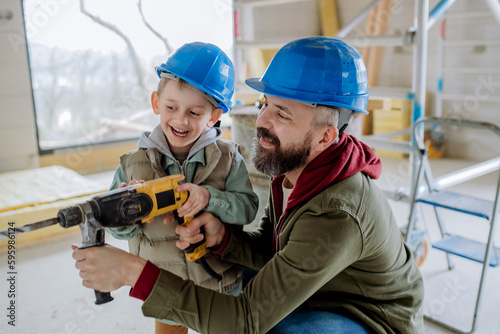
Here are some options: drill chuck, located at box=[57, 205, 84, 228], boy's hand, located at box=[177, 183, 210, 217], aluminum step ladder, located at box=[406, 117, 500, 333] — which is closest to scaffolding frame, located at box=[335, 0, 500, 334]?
aluminum step ladder, located at box=[406, 117, 500, 333]

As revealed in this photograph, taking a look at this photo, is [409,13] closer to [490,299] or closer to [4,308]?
[490,299]

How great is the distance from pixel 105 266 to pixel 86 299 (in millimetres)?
1697

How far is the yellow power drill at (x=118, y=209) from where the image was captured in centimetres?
116

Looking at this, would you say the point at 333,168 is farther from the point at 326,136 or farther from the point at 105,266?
the point at 105,266

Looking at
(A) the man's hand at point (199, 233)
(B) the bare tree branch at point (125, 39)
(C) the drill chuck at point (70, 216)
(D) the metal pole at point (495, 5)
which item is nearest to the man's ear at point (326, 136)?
(A) the man's hand at point (199, 233)

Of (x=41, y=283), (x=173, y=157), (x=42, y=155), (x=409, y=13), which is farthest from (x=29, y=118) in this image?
(x=409, y=13)

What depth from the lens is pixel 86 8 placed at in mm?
5168

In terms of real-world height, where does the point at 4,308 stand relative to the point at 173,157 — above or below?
below

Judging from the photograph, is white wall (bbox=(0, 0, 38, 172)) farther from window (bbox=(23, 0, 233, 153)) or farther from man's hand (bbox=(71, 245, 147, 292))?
man's hand (bbox=(71, 245, 147, 292))

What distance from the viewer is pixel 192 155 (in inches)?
63.5

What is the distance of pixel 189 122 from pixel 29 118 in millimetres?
3951

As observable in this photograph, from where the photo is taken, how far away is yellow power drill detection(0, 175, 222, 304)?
3.80ft

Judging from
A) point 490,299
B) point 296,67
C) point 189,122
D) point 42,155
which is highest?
point 296,67

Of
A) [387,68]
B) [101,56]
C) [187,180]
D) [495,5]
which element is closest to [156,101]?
[187,180]
